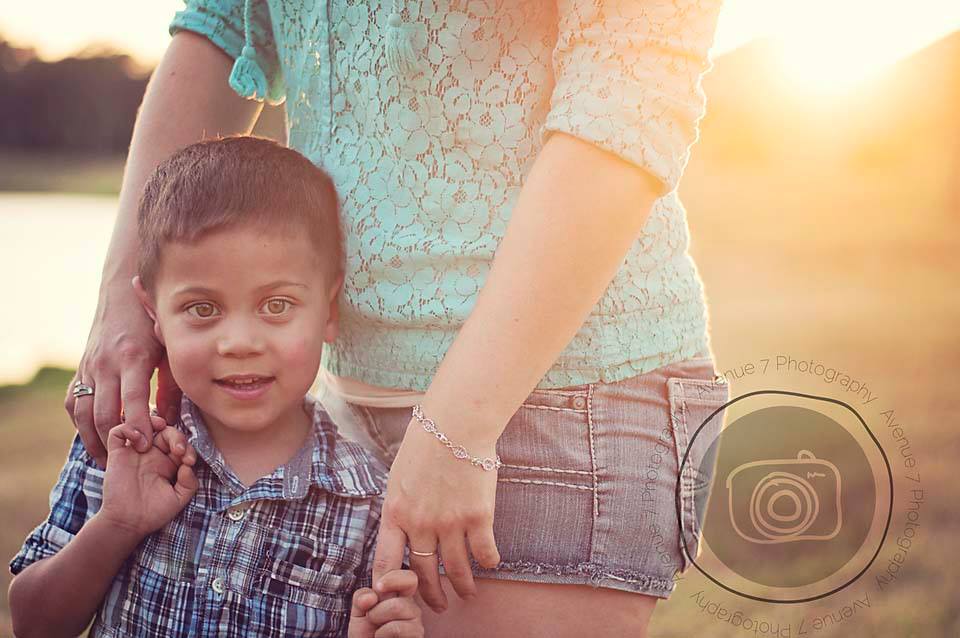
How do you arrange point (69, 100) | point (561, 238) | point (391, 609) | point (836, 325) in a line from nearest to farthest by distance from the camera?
point (561, 238) < point (391, 609) < point (836, 325) < point (69, 100)

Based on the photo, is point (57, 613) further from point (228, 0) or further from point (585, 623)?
point (228, 0)

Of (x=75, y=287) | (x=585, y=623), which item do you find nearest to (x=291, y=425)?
(x=585, y=623)

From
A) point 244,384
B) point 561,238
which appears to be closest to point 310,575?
point 244,384

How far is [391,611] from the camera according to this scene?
51.4 inches

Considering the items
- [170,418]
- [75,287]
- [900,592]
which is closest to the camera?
[170,418]

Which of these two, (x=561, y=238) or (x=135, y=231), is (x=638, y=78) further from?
(x=135, y=231)

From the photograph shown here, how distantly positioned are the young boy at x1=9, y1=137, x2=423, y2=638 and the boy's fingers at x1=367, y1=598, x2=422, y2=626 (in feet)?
0.98

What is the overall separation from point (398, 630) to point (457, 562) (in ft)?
0.48

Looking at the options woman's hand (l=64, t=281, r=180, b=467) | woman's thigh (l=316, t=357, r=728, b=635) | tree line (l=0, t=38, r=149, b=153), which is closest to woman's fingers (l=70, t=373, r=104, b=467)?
woman's hand (l=64, t=281, r=180, b=467)

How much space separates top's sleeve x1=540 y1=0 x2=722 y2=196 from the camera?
1214 millimetres

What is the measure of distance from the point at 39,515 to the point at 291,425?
2.79 meters

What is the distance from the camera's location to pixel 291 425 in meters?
1.74

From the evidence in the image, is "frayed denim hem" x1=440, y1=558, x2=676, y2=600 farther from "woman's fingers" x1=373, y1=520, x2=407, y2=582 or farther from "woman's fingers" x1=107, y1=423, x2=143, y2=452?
"woman's fingers" x1=107, y1=423, x2=143, y2=452

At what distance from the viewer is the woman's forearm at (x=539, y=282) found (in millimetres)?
1200
